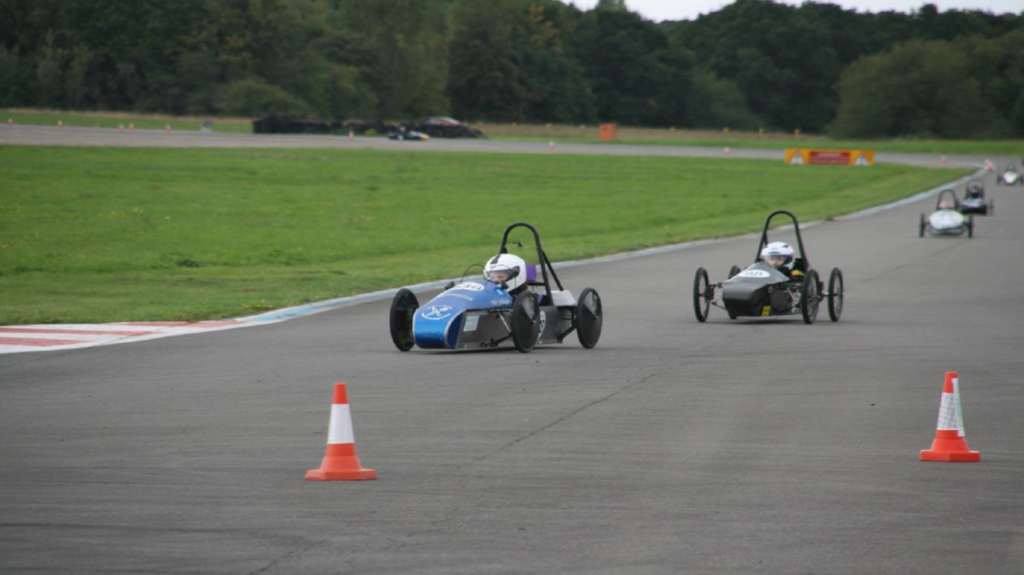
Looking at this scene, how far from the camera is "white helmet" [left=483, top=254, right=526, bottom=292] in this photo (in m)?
14.6

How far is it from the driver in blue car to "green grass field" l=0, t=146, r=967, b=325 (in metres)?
6.33

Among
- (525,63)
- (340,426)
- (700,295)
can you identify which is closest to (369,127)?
(525,63)

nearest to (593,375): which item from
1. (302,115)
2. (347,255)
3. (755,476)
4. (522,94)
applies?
(755,476)

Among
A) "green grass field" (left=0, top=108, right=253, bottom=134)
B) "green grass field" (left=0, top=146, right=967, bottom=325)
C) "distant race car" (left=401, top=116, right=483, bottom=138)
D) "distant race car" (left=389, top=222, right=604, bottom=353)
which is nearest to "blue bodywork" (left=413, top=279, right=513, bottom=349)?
"distant race car" (left=389, top=222, right=604, bottom=353)

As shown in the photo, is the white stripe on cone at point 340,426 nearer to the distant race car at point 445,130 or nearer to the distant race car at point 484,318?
the distant race car at point 484,318

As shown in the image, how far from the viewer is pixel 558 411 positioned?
10609 millimetres

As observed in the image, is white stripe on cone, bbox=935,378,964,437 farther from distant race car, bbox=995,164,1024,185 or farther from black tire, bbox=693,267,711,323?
distant race car, bbox=995,164,1024,185

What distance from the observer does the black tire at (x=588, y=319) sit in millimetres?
14641

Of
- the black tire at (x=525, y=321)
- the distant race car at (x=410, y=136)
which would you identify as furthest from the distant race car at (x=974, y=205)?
the distant race car at (x=410, y=136)

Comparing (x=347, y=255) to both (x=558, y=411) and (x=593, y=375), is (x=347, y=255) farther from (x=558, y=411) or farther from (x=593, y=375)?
(x=558, y=411)

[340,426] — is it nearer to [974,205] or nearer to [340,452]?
[340,452]

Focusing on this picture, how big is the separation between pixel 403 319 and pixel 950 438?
6859mm

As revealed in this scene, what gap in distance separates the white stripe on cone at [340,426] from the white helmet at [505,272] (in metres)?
6.63

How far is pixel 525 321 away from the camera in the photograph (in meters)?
14.1
